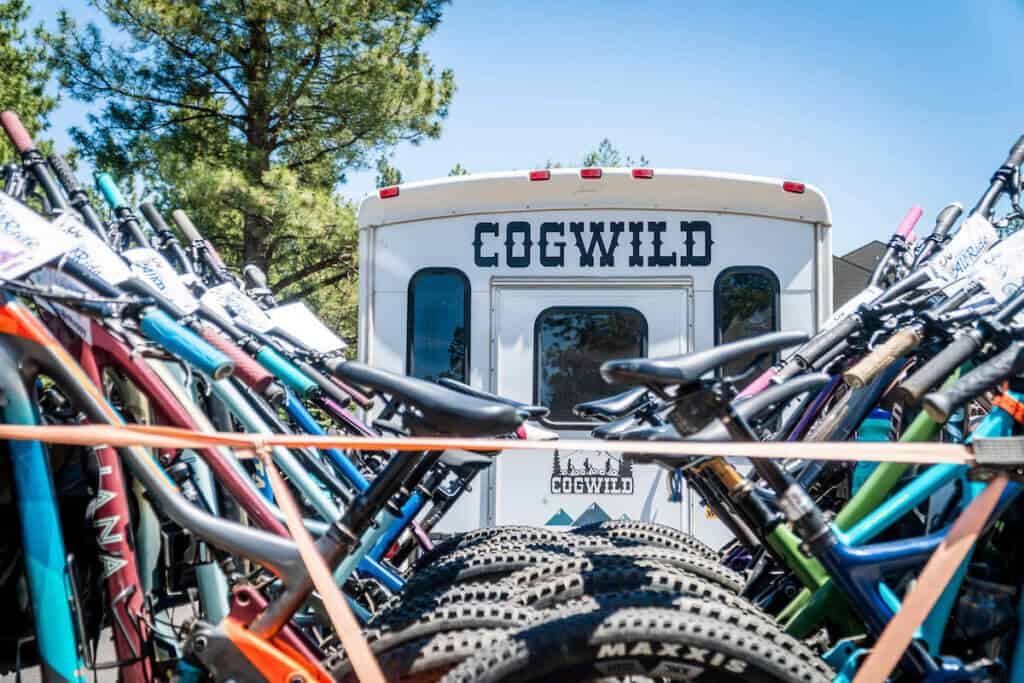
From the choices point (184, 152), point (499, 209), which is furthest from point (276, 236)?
point (499, 209)

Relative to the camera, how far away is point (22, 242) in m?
2.38

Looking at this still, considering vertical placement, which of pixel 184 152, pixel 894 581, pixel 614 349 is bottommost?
pixel 894 581

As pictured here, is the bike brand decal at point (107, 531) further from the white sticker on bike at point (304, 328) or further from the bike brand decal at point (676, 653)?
the bike brand decal at point (676, 653)

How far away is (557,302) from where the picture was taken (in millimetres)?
5379

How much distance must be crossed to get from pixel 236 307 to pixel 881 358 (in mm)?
2438

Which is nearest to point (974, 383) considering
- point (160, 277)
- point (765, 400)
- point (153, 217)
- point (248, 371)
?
point (765, 400)

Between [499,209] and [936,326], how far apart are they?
331cm

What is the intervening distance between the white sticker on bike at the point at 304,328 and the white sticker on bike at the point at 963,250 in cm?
210

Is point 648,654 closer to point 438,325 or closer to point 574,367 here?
point 574,367

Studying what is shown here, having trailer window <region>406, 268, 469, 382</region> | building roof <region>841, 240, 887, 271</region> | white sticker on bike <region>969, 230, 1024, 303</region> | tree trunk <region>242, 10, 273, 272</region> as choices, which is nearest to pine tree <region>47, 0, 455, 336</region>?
tree trunk <region>242, 10, 273, 272</region>

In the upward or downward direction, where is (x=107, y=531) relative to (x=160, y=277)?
downward

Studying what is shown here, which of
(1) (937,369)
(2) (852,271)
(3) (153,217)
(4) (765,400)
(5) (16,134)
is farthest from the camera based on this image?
(2) (852,271)

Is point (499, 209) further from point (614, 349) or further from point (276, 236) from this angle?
→ point (276, 236)

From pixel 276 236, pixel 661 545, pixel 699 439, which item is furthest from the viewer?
pixel 276 236
